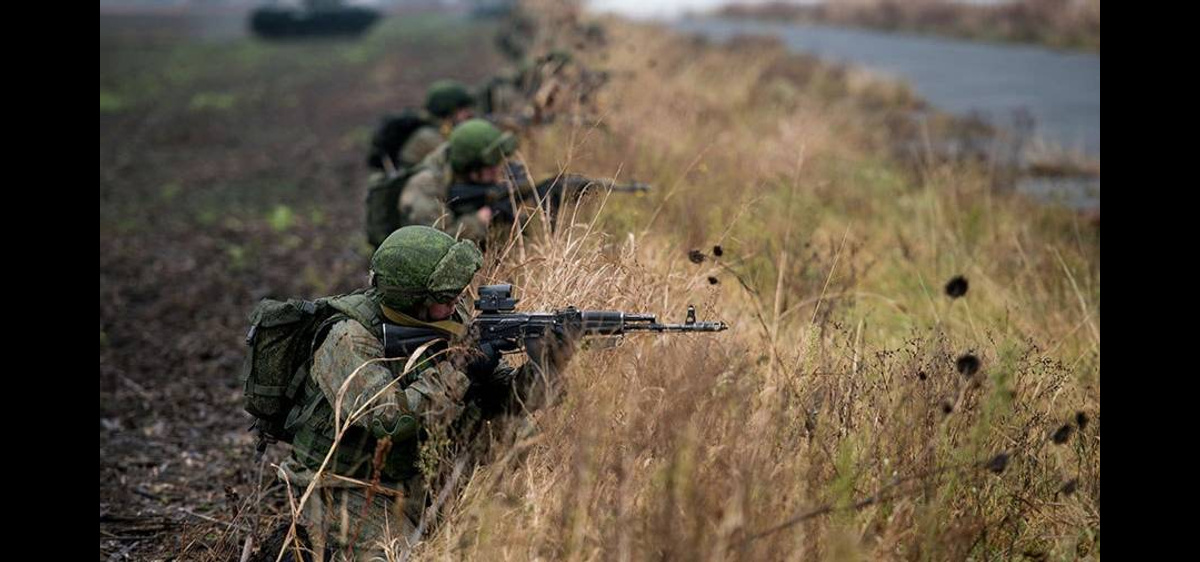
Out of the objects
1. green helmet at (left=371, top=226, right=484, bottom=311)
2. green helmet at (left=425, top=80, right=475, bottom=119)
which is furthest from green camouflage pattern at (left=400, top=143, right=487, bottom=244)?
green helmet at (left=371, top=226, right=484, bottom=311)

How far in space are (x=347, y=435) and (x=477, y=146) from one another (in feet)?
7.68

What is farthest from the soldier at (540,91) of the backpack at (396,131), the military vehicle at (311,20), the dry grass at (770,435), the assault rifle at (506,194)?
the military vehicle at (311,20)

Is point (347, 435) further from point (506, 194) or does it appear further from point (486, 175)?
point (486, 175)

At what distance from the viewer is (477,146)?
5844 millimetres

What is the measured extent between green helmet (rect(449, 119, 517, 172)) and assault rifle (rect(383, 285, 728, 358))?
2284 mm

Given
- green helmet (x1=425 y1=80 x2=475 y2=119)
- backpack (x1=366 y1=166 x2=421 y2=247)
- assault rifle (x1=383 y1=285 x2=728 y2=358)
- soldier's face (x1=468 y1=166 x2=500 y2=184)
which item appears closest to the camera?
assault rifle (x1=383 y1=285 x2=728 y2=358)

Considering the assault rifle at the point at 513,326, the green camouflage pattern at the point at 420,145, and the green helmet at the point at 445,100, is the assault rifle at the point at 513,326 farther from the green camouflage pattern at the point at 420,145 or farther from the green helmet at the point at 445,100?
the green helmet at the point at 445,100

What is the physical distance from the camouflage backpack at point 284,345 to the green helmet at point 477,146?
2137 mm

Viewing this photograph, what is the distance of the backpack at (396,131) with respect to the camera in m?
8.72

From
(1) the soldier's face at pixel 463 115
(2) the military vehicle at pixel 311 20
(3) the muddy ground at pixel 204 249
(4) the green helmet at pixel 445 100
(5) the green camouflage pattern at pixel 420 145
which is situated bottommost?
(3) the muddy ground at pixel 204 249

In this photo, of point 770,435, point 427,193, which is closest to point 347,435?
point 770,435

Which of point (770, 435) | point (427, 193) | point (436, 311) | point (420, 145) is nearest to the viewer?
point (770, 435)

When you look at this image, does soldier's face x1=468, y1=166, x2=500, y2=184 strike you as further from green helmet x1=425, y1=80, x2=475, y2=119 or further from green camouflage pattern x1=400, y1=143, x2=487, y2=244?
green helmet x1=425, y1=80, x2=475, y2=119

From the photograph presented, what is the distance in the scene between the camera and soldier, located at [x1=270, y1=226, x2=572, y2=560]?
3533mm
